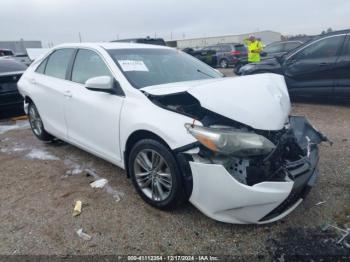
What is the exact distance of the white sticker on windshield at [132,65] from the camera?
3.42 m

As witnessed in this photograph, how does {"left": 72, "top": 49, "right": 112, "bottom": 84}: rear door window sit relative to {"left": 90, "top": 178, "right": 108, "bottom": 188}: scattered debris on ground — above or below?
above

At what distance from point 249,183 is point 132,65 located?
6.18 ft

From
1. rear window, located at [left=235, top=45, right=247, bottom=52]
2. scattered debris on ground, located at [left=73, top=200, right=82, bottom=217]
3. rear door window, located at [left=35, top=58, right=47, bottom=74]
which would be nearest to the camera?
scattered debris on ground, located at [left=73, top=200, right=82, bottom=217]

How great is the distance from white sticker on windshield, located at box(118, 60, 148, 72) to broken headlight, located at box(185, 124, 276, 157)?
51.2 inches

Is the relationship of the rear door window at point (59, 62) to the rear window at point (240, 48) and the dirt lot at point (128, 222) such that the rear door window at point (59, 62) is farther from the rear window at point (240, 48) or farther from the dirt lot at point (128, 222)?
the rear window at point (240, 48)

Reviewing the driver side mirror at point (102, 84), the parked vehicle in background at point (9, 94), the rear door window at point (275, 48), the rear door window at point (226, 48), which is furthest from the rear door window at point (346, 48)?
the rear door window at point (226, 48)

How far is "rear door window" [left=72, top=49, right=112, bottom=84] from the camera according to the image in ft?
11.8

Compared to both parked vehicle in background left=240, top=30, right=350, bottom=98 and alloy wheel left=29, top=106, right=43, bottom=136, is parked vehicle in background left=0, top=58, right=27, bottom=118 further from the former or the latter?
parked vehicle in background left=240, top=30, right=350, bottom=98

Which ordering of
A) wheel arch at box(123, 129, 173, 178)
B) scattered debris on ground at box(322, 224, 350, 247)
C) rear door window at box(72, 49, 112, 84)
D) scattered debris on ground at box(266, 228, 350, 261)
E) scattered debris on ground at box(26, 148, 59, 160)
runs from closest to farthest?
scattered debris on ground at box(266, 228, 350, 261)
scattered debris on ground at box(322, 224, 350, 247)
wheel arch at box(123, 129, 173, 178)
rear door window at box(72, 49, 112, 84)
scattered debris on ground at box(26, 148, 59, 160)

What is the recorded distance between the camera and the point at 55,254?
2.51 meters

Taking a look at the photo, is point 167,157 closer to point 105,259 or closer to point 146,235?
point 146,235

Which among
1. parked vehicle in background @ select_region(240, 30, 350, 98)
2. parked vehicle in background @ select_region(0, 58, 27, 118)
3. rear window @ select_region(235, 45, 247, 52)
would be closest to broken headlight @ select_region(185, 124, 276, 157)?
parked vehicle in background @ select_region(240, 30, 350, 98)

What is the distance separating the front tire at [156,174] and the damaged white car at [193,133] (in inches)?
0.4

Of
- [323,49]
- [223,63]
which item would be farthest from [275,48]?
[323,49]
